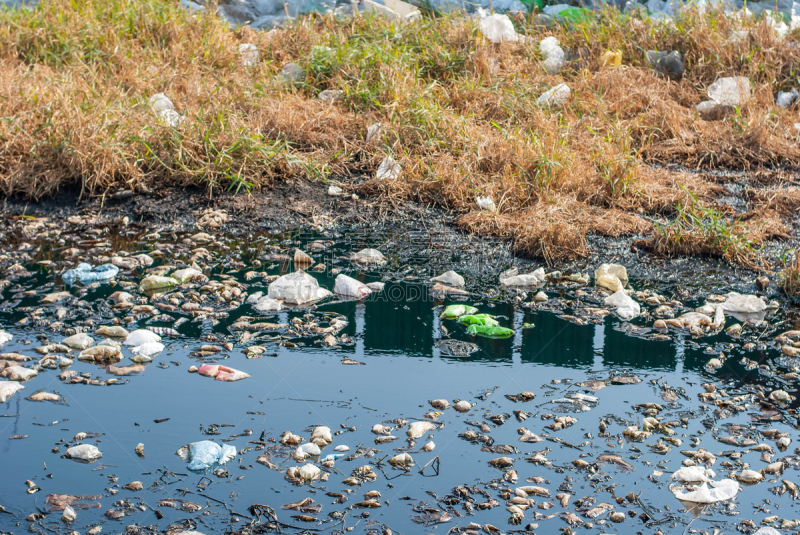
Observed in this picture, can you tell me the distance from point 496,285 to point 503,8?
4144mm

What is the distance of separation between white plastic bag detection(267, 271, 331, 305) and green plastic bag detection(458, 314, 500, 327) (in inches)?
25.4

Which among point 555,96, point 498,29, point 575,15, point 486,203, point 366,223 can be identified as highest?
point 575,15

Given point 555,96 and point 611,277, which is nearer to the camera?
point 611,277

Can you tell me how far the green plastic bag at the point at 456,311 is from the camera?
2.98m

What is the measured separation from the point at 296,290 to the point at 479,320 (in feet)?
2.69

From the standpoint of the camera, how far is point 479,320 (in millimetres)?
2910

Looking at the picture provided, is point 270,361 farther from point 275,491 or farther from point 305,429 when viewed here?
point 275,491

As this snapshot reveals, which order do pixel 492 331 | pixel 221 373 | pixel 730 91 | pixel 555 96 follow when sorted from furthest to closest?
pixel 730 91 → pixel 555 96 → pixel 492 331 → pixel 221 373

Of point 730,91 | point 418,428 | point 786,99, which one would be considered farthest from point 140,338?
A: point 786,99

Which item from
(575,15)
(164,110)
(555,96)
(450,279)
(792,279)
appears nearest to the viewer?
(792,279)

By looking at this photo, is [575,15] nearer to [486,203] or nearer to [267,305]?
[486,203]

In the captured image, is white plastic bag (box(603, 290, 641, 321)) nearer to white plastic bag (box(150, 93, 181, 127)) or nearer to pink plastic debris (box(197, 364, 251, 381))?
pink plastic debris (box(197, 364, 251, 381))

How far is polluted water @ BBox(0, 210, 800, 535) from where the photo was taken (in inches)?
73.6

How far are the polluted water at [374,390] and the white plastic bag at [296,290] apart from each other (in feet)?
0.03
